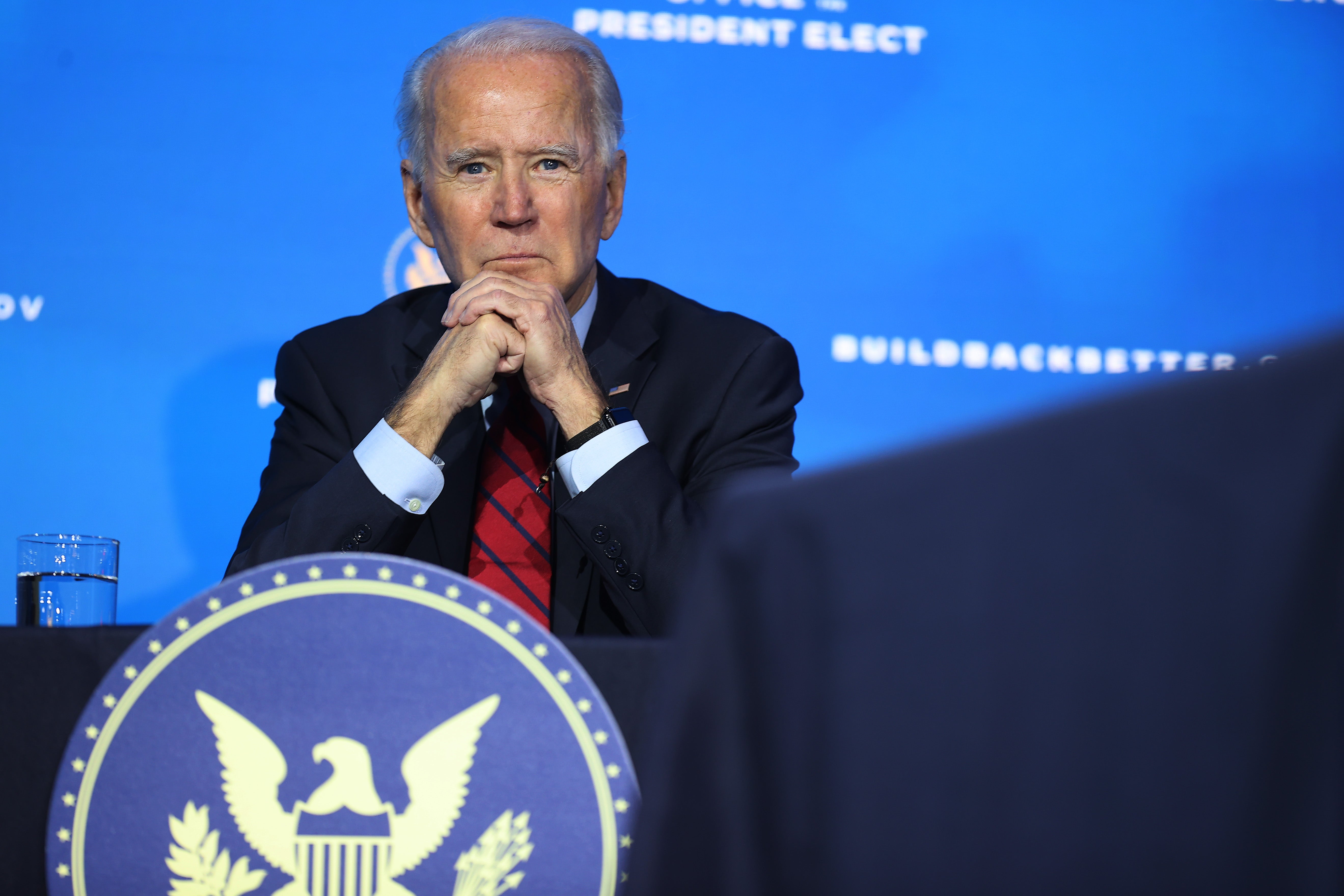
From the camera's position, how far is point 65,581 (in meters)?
1.19

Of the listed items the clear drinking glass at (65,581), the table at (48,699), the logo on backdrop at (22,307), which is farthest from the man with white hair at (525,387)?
the logo on backdrop at (22,307)

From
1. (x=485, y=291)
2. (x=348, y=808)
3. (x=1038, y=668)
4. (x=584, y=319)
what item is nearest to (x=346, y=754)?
(x=348, y=808)

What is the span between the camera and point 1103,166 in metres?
2.38

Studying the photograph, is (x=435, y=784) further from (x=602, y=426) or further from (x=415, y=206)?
(x=415, y=206)

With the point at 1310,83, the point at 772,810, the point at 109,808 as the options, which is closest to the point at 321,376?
the point at 109,808

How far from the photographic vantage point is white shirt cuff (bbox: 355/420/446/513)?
123 cm

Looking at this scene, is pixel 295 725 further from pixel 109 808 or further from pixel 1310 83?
pixel 1310 83

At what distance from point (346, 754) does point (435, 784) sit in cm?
5

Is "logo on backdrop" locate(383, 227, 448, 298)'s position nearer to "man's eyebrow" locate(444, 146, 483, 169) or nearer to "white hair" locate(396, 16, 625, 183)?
"white hair" locate(396, 16, 625, 183)

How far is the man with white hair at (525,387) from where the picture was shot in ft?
3.97

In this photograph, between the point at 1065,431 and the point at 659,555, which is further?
the point at 659,555

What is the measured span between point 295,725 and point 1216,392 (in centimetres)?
48

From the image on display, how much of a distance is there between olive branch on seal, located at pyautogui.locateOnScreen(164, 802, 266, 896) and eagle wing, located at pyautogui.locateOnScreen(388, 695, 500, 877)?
0.07 metres

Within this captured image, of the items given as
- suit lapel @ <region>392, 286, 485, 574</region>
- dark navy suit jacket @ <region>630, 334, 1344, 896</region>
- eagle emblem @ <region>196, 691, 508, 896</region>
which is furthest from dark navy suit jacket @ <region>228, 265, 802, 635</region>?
dark navy suit jacket @ <region>630, 334, 1344, 896</region>
